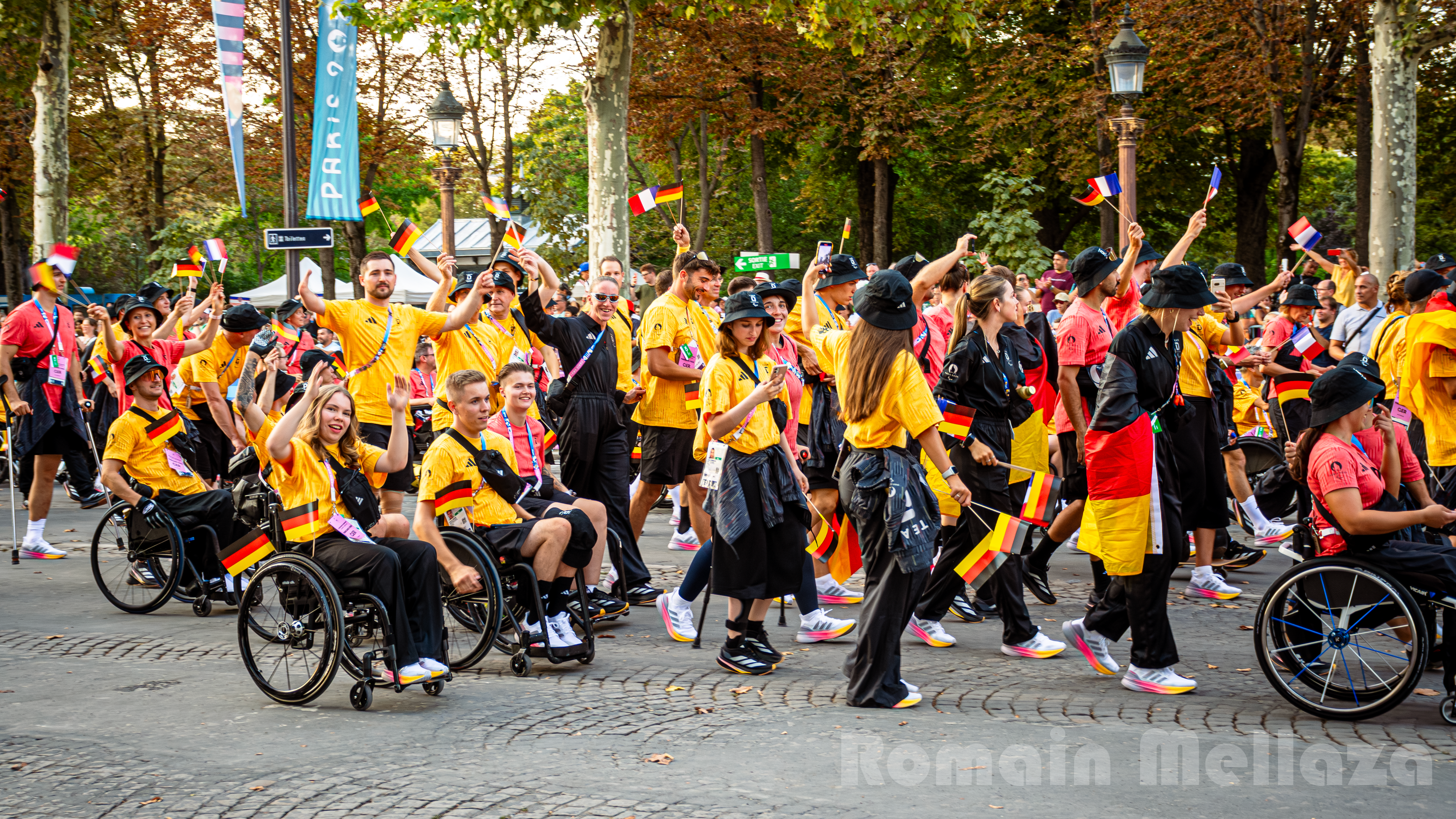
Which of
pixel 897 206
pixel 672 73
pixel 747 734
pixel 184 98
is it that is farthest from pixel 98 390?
pixel 897 206

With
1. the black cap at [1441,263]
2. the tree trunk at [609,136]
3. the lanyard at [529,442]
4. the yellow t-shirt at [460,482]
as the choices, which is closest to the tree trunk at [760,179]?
the tree trunk at [609,136]

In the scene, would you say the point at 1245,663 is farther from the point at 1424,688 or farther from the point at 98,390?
the point at 98,390

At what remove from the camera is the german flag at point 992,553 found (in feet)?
20.4

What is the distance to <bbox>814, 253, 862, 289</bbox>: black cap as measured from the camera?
7945 mm

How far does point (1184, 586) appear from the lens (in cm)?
864

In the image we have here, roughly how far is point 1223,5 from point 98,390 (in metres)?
17.4

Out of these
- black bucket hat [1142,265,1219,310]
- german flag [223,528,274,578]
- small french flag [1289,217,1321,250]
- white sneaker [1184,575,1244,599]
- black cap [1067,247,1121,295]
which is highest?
small french flag [1289,217,1321,250]

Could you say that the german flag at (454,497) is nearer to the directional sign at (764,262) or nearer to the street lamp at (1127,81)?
the directional sign at (764,262)

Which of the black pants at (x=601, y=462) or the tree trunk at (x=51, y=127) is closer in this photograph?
the black pants at (x=601, y=462)

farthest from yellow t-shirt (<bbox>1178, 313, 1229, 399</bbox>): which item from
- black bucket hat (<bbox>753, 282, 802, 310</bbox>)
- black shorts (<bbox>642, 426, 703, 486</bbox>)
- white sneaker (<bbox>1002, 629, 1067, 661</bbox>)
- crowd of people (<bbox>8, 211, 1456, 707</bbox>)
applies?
black shorts (<bbox>642, 426, 703, 486</bbox>)

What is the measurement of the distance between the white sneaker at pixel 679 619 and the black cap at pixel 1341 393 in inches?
130

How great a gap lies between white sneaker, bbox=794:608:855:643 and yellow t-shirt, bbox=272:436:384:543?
2.49 meters

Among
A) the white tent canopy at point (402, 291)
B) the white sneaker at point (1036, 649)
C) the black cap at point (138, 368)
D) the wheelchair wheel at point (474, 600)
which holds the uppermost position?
the white tent canopy at point (402, 291)

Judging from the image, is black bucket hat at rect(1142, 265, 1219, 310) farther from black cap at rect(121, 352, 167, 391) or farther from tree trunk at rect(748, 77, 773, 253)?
tree trunk at rect(748, 77, 773, 253)
